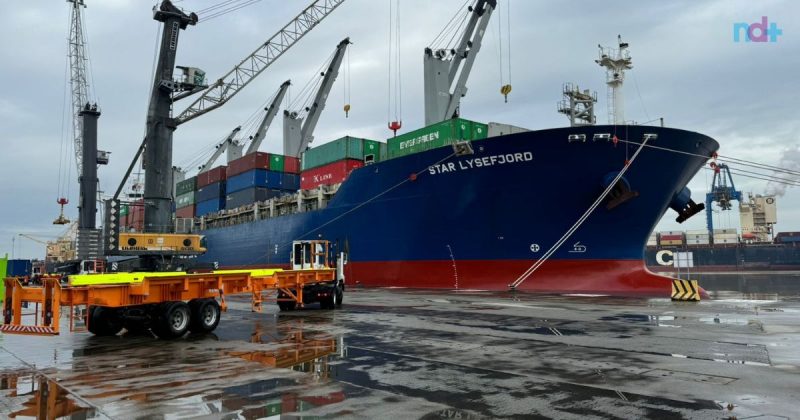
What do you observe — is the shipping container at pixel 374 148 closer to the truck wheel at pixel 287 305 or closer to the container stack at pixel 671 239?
the truck wheel at pixel 287 305

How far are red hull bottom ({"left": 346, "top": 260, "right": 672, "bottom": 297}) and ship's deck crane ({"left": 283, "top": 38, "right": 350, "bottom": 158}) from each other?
22.6 m

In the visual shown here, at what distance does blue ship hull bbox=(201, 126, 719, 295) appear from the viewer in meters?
21.4

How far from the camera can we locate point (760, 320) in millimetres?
13461

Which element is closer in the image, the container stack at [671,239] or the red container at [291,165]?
the red container at [291,165]

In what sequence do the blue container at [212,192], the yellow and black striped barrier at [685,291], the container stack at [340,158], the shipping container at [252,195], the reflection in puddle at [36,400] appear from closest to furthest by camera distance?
the reflection in puddle at [36,400] < the yellow and black striped barrier at [685,291] < the container stack at [340,158] < the shipping container at [252,195] < the blue container at [212,192]

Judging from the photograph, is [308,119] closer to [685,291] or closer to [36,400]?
[685,291]

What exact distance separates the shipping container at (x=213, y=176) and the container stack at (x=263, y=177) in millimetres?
3638

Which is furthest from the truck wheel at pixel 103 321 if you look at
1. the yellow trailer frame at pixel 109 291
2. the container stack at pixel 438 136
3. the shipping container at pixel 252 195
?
the shipping container at pixel 252 195

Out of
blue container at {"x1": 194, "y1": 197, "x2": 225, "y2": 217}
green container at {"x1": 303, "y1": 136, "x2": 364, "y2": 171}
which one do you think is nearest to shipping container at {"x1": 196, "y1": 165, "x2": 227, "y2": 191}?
blue container at {"x1": 194, "y1": 197, "x2": 225, "y2": 217}

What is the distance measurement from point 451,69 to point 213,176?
26182 millimetres

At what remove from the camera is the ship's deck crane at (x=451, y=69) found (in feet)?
94.5

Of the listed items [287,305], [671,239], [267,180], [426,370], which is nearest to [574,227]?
[287,305]

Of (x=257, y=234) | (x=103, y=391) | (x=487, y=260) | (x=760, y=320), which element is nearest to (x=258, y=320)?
(x=103, y=391)

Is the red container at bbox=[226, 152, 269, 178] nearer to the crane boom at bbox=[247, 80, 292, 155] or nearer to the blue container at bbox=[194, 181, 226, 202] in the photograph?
the blue container at bbox=[194, 181, 226, 202]
